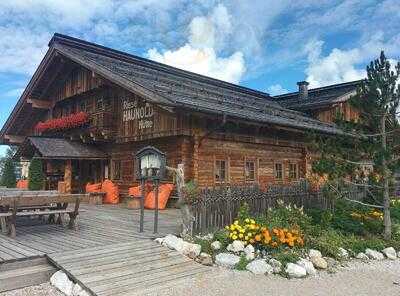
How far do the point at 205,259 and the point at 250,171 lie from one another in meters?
9.88

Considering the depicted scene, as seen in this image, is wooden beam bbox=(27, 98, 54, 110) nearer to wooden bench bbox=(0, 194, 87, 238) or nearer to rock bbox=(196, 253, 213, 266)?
wooden bench bbox=(0, 194, 87, 238)

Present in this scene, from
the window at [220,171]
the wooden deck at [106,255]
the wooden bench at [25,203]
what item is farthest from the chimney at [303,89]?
the wooden bench at [25,203]

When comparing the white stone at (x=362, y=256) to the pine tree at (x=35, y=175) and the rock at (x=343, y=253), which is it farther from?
the pine tree at (x=35, y=175)

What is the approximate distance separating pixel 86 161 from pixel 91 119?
232 cm

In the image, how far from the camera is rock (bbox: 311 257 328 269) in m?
7.92

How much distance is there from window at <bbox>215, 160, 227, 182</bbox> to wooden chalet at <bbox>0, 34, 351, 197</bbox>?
40 mm

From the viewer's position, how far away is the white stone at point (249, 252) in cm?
798

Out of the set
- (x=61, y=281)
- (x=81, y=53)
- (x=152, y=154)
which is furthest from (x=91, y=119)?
(x=61, y=281)

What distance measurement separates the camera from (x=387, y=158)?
32.2 ft

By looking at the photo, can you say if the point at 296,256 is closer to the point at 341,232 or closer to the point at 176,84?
the point at 341,232

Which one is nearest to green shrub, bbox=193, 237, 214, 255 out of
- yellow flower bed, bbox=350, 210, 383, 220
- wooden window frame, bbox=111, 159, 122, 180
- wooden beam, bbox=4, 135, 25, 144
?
yellow flower bed, bbox=350, 210, 383, 220

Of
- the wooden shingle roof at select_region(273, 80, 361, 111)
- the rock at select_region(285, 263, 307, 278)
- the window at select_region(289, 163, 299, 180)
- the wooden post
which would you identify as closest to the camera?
the rock at select_region(285, 263, 307, 278)

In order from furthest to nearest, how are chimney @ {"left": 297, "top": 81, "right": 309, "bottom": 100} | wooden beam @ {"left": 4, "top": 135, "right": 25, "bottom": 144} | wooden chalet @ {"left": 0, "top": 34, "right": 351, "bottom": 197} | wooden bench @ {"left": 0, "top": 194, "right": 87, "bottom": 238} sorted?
chimney @ {"left": 297, "top": 81, "right": 309, "bottom": 100} → wooden beam @ {"left": 4, "top": 135, "right": 25, "bottom": 144} → wooden chalet @ {"left": 0, "top": 34, "right": 351, "bottom": 197} → wooden bench @ {"left": 0, "top": 194, "right": 87, "bottom": 238}

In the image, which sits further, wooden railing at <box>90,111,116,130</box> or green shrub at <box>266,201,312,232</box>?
wooden railing at <box>90,111,116,130</box>
